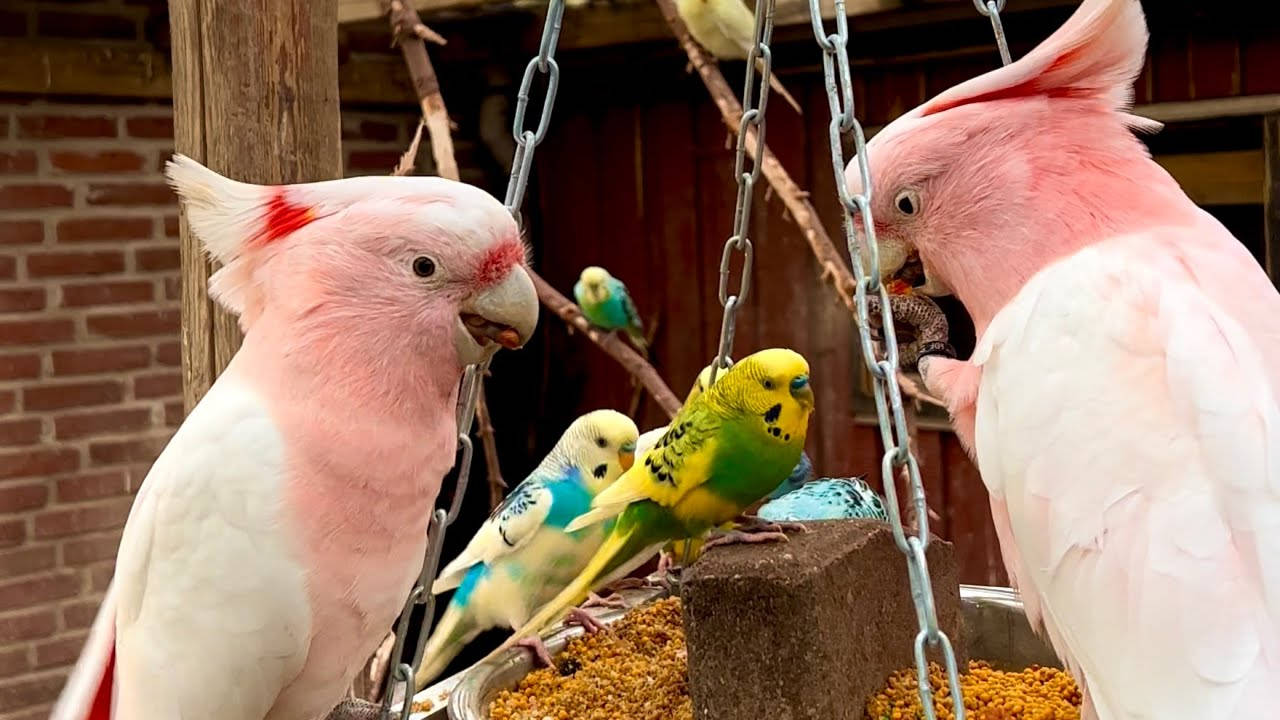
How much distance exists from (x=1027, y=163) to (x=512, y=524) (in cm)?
118

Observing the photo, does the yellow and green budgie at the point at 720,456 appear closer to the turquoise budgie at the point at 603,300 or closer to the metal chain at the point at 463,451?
the metal chain at the point at 463,451

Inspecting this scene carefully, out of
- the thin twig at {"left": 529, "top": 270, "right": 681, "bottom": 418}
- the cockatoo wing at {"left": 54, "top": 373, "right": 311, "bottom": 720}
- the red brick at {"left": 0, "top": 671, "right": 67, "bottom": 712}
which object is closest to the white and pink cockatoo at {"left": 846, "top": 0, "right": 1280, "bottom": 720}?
the cockatoo wing at {"left": 54, "top": 373, "right": 311, "bottom": 720}

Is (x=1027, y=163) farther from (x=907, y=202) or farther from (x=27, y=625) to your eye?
(x=27, y=625)

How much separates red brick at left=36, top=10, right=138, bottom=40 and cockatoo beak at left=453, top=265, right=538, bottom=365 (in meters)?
2.13

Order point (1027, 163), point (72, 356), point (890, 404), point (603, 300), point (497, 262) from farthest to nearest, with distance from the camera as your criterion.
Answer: point (603, 300) → point (72, 356) → point (497, 262) → point (1027, 163) → point (890, 404)

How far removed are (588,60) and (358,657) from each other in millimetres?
2514

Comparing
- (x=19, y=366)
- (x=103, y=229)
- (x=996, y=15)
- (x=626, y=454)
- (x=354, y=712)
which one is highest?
(x=996, y=15)

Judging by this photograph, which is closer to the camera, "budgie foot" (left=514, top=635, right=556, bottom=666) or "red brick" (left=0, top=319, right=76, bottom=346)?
"budgie foot" (left=514, top=635, right=556, bottom=666)

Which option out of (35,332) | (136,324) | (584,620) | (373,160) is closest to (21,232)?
(35,332)

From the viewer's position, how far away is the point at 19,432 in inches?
115

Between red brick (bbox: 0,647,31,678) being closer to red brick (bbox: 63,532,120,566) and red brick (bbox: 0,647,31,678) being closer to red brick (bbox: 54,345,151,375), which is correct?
red brick (bbox: 63,532,120,566)

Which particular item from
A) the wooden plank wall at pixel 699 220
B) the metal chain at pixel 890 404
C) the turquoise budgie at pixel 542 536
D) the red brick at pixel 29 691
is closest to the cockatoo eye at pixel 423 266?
the metal chain at pixel 890 404

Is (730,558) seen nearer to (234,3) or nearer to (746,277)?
(746,277)

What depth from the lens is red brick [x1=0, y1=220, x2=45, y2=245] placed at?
285 cm
